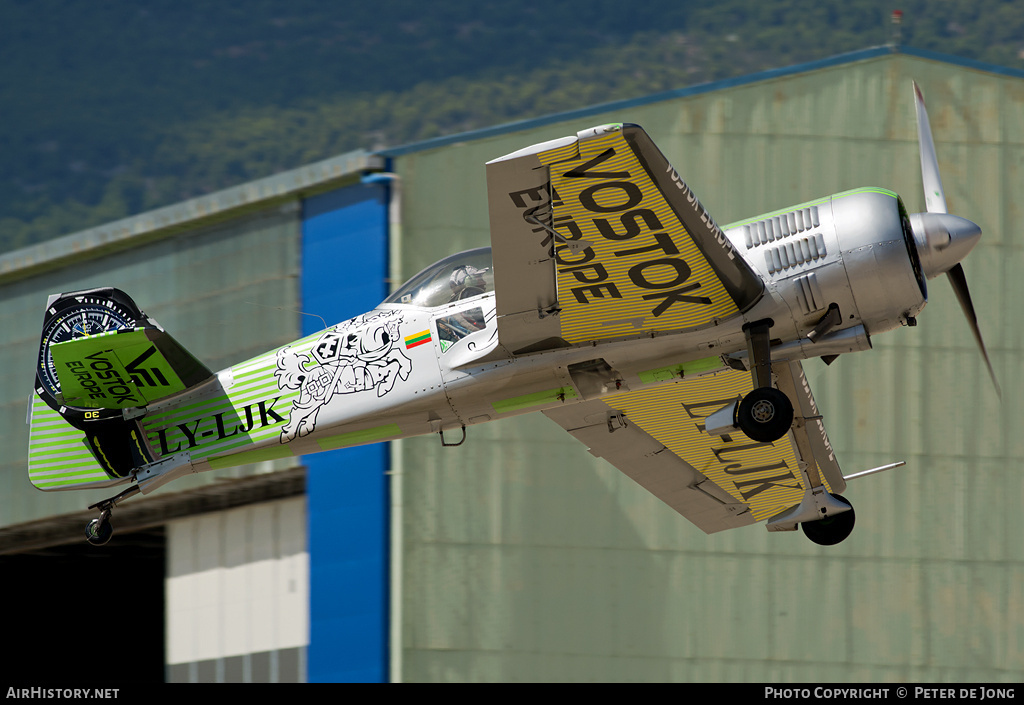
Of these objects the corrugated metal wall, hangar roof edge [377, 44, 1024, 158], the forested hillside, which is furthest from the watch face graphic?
the forested hillside

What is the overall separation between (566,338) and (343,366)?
201cm

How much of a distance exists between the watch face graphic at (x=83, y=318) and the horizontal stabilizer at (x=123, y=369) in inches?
5.9

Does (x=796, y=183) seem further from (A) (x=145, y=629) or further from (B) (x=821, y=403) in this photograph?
(A) (x=145, y=629)

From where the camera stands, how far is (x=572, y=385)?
999 cm

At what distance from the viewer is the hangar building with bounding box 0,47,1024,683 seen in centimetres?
1469

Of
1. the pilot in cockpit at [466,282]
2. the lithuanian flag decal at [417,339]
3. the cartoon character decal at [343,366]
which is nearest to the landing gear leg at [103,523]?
the cartoon character decal at [343,366]

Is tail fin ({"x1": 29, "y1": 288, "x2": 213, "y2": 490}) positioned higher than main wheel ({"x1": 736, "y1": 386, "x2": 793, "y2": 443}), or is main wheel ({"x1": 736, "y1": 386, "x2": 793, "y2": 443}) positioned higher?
tail fin ({"x1": 29, "y1": 288, "x2": 213, "y2": 490})

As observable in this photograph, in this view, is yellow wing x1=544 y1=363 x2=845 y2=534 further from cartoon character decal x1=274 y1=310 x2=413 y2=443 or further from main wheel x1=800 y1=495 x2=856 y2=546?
cartoon character decal x1=274 y1=310 x2=413 y2=443

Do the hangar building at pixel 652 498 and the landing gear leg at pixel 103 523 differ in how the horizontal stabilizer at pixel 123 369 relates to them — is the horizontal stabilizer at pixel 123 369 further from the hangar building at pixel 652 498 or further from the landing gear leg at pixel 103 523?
the hangar building at pixel 652 498

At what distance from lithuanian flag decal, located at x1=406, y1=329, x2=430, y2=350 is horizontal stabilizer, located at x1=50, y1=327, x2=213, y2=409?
1.94 m

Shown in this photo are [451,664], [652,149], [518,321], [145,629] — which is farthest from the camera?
[145,629]
